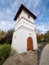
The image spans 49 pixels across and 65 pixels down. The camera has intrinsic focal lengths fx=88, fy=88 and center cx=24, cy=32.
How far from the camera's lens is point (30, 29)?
56.1 feet

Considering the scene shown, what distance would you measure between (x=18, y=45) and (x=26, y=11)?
7018 millimetres

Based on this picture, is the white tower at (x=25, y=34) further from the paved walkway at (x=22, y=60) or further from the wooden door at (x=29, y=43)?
the paved walkway at (x=22, y=60)

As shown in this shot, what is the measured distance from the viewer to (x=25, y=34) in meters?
15.9

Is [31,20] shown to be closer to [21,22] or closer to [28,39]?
[21,22]

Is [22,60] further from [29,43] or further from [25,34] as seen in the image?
[25,34]

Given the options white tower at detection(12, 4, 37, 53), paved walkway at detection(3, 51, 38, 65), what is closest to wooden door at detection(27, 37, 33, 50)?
white tower at detection(12, 4, 37, 53)

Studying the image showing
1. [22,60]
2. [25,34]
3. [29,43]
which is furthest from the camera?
[29,43]

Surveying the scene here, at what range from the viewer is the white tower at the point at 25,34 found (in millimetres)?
15151

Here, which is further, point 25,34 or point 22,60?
point 25,34

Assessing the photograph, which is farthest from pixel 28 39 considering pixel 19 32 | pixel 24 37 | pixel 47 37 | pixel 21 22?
pixel 47 37

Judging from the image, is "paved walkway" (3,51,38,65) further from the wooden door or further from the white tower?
the wooden door

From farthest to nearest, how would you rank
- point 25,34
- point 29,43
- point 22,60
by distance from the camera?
point 29,43 < point 25,34 < point 22,60

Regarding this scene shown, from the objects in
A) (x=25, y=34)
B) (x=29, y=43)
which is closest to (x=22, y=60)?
(x=29, y=43)

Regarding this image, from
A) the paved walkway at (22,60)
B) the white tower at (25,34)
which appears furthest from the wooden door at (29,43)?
the paved walkway at (22,60)
